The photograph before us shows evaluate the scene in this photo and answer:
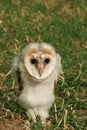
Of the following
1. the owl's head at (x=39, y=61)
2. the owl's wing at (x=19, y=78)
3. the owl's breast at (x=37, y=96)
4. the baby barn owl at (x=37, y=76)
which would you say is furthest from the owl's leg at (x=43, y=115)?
the owl's head at (x=39, y=61)

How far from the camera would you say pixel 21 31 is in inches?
270

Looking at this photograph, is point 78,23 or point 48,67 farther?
point 78,23

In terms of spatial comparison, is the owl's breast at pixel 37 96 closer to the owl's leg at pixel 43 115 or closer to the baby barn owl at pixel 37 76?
the baby barn owl at pixel 37 76

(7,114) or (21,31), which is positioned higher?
(21,31)

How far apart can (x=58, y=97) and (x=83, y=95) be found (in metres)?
0.31

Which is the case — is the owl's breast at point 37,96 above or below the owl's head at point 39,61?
below

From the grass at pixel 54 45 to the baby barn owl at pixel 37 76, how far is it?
0.26 meters

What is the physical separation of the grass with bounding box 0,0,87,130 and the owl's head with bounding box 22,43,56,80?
2.14 ft

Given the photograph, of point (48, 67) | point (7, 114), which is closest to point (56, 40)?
point (7, 114)

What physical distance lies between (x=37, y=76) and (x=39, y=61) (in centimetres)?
13

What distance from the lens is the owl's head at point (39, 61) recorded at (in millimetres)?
4332

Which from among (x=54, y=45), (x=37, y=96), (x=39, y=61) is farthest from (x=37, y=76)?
(x=54, y=45)

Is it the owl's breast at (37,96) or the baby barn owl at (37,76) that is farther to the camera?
the owl's breast at (37,96)

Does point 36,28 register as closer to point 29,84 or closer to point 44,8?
point 44,8
